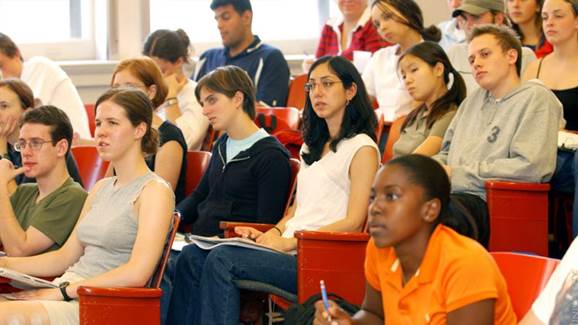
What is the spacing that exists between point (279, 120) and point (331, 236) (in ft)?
6.38

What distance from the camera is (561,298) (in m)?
2.33

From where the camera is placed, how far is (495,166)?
378 centimetres

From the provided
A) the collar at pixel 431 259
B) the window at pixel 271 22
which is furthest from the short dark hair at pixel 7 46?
the collar at pixel 431 259

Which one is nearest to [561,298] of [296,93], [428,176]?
[428,176]

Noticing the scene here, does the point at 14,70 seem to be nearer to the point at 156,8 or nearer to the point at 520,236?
the point at 156,8

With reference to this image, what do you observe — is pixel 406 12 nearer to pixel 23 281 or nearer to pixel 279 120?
pixel 279 120

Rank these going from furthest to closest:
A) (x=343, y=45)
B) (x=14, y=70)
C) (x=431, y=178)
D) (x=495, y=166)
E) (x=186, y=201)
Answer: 1. (x=343, y=45)
2. (x=14, y=70)
3. (x=186, y=201)
4. (x=495, y=166)
5. (x=431, y=178)

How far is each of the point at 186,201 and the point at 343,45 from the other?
267cm

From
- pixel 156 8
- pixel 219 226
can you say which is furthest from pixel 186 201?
pixel 156 8

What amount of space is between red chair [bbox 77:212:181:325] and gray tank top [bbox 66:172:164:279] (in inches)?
12.9

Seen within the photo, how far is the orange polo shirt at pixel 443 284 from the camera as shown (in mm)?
2465

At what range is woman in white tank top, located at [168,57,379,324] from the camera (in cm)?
360

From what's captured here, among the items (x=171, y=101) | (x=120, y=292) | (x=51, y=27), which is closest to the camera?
(x=120, y=292)

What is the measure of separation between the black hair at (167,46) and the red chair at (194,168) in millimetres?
1261
